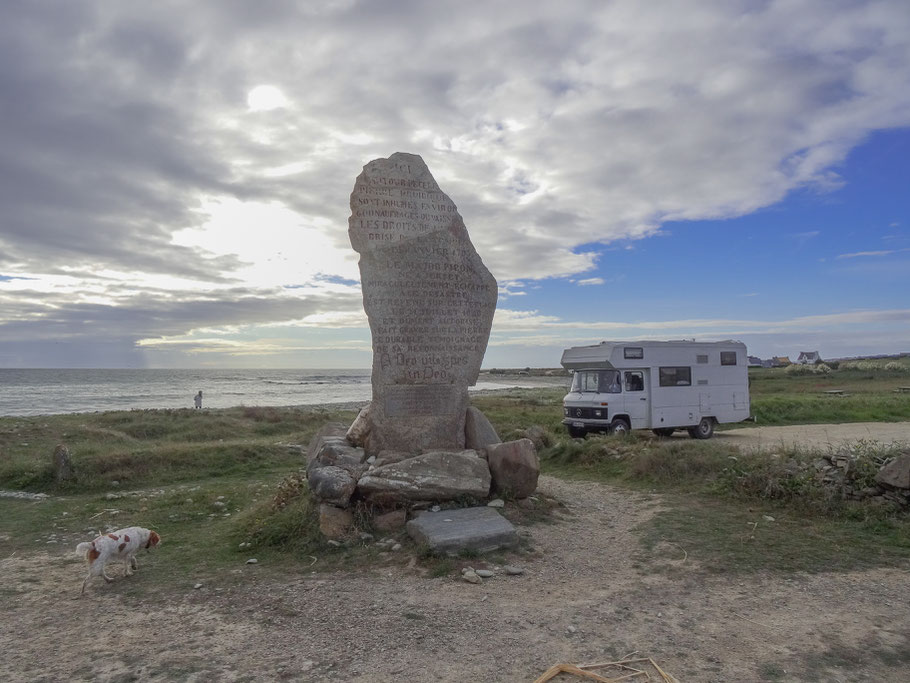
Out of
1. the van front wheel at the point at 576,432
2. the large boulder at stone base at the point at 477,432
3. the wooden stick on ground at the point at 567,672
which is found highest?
the large boulder at stone base at the point at 477,432

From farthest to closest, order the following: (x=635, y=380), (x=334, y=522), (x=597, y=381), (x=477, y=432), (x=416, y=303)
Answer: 1. (x=597, y=381)
2. (x=635, y=380)
3. (x=477, y=432)
4. (x=416, y=303)
5. (x=334, y=522)

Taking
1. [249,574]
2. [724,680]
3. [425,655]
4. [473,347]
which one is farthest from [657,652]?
[473,347]

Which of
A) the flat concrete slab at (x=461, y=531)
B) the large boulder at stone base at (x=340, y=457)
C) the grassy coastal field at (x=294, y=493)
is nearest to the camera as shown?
the flat concrete slab at (x=461, y=531)

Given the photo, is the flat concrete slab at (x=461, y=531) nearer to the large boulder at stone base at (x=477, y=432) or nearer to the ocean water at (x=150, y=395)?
the large boulder at stone base at (x=477, y=432)

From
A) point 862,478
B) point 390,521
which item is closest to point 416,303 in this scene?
point 390,521

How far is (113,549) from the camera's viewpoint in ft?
20.5

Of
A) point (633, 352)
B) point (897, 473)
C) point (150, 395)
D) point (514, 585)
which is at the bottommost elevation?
point (150, 395)

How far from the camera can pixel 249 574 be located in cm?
632

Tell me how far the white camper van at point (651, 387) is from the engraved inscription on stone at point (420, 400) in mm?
7117

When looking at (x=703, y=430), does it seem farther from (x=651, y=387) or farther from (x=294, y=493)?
(x=294, y=493)

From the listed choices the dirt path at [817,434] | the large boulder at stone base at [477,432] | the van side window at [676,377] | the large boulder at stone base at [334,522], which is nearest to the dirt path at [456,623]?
the large boulder at stone base at [334,522]

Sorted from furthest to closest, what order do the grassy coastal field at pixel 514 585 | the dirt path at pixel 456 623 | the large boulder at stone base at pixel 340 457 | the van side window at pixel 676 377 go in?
the van side window at pixel 676 377
the large boulder at stone base at pixel 340 457
the grassy coastal field at pixel 514 585
the dirt path at pixel 456 623

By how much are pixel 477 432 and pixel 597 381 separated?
313 inches

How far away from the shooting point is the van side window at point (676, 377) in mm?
17016
